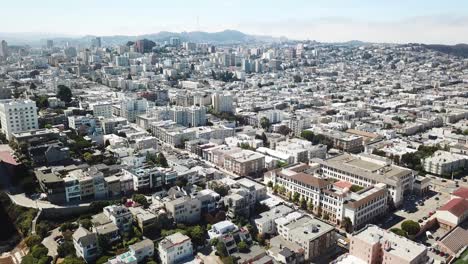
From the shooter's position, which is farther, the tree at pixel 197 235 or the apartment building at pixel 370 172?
the apartment building at pixel 370 172

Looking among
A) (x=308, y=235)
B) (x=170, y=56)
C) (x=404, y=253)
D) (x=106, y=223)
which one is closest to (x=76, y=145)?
(x=106, y=223)

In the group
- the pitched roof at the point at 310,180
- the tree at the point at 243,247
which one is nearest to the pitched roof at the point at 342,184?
the pitched roof at the point at 310,180

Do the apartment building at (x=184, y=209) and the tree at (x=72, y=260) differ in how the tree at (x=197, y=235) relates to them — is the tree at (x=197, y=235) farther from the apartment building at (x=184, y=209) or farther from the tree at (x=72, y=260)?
the tree at (x=72, y=260)

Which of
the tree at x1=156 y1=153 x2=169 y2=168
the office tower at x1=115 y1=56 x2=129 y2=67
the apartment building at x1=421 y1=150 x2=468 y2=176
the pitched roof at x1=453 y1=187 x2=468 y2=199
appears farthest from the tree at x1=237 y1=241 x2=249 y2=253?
the office tower at x1=115 y1=56 x2=129 y2=67

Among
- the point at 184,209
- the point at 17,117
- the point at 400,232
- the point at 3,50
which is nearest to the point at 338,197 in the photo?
the point at 400,232

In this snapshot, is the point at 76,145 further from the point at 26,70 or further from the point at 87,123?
the point at 26,70

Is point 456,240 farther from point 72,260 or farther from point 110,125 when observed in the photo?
point 110,125
